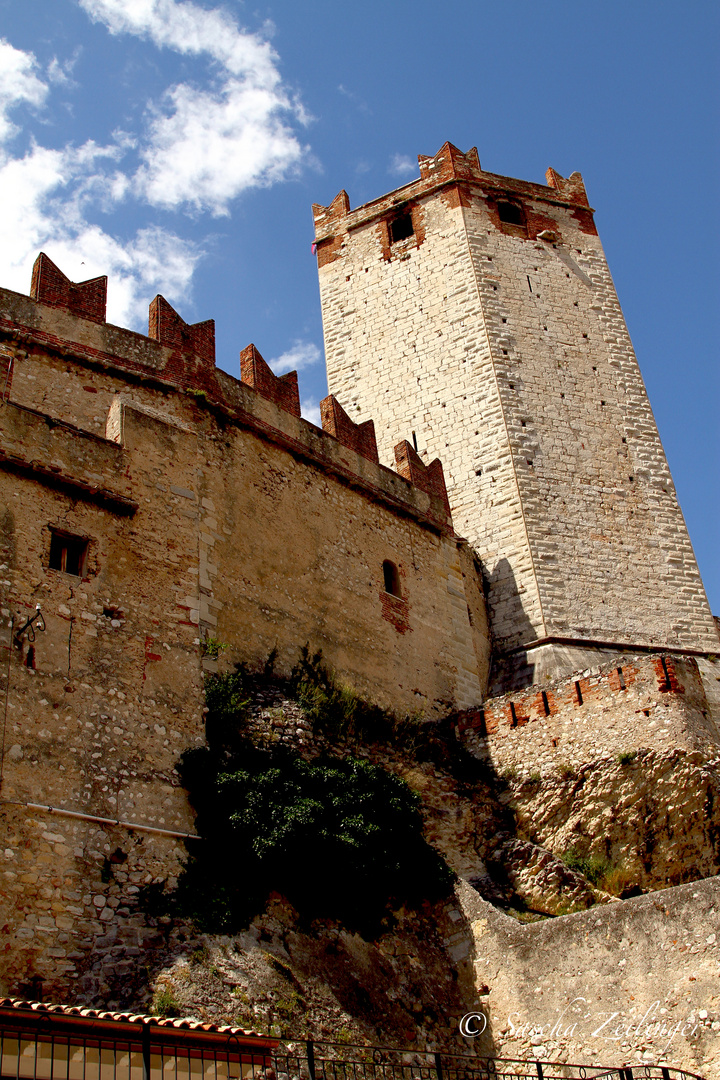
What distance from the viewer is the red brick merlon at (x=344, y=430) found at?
16.6 meters

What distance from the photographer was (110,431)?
1272cm

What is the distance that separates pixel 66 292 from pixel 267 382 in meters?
3.26

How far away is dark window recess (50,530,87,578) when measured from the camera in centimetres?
1102

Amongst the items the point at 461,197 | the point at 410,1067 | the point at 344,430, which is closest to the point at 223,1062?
the point at 410,1067

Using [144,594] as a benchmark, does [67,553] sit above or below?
above

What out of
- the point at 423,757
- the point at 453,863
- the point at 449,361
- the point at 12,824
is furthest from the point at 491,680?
the point at 12,824

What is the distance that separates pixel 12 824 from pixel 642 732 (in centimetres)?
748

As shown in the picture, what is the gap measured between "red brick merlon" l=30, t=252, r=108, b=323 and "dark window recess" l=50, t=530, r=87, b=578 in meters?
3.51

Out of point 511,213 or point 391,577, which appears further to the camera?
point 511,213

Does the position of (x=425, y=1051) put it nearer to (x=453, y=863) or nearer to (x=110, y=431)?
(x=453, y=863)

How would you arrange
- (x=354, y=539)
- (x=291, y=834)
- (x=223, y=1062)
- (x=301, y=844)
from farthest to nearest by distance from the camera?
(x=354, y=539), (x=301, y=844), (x=291, y=834), (x=223, y=1062)

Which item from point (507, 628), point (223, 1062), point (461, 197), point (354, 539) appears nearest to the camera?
point (223, 1062)

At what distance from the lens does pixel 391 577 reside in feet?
52.6

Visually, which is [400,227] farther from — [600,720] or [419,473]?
[600,720]
